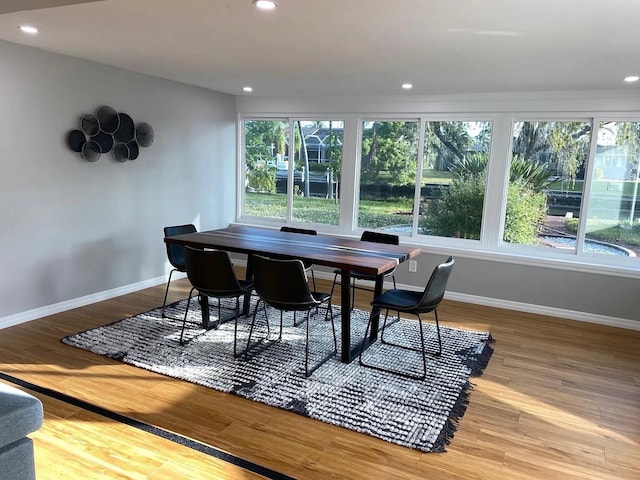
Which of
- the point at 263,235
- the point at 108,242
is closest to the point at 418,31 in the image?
the point at 263,235

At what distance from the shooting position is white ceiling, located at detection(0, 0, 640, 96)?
244 cm

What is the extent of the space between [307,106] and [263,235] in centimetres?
234

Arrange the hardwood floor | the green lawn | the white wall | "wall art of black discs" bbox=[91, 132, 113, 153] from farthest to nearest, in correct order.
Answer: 1. the green lawn
2. "wall art of black discs" bbox=[91, 132, 113, 153]
3. the white wall
4. the hardwood floor

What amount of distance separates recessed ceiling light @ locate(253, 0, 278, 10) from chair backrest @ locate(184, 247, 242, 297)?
5.51ft

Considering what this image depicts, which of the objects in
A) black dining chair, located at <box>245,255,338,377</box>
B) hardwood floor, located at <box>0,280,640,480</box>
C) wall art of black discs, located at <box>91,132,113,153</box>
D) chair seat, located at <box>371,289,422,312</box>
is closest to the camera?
hardwood floor, located at <box>0,280,640,480</box>

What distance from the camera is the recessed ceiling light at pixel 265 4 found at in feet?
7.88

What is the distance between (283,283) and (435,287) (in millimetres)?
1055

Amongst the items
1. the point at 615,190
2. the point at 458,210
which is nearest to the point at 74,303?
the point at 458,210

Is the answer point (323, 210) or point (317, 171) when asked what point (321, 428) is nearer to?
point (323, 210)

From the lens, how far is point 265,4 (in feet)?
7.99

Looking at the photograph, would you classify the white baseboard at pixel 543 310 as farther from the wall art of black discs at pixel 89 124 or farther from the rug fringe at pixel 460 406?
the wall art of black discs at pixel 89 124

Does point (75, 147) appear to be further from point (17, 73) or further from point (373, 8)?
point (373, 8)

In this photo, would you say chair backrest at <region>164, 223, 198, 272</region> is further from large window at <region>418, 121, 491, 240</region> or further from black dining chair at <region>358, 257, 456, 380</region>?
large window at <region>418, 121, 491, 240</region>

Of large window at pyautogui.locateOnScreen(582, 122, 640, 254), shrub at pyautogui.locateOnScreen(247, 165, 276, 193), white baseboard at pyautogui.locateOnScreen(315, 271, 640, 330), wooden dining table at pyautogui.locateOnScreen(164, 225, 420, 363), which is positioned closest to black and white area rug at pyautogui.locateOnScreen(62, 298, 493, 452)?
wooden dining table at pyautogui.locateOnScreen(164, 225, 420, 363)
